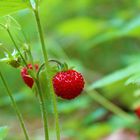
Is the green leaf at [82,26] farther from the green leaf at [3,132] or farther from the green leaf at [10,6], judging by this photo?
the green leaf at [10,6]

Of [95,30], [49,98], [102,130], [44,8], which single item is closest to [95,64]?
[44,8]

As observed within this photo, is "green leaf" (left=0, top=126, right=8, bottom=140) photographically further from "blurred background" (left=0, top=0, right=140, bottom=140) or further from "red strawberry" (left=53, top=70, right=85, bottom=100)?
"blurred background" (left=0, top=0, right=140, bottom=140)

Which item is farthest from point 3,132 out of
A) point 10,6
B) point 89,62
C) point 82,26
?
point 89,62

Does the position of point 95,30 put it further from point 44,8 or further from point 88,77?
point 44,8

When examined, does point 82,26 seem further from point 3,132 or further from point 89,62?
point 3,132

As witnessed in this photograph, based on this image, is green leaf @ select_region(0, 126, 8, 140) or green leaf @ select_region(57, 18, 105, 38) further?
green leaf @ select_region(57, 18, 105, 38)

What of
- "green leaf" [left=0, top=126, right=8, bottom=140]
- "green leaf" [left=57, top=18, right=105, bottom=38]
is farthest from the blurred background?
"green leaf" [left=0, top=126, right=8, bottom=140]
